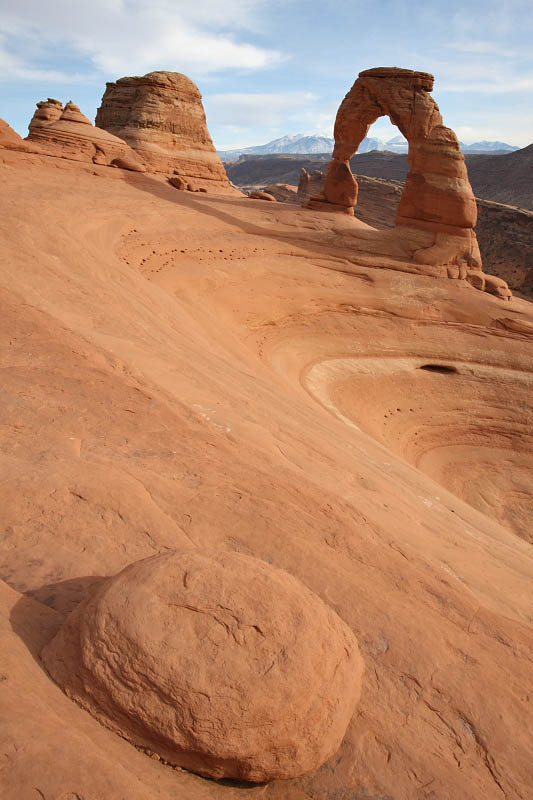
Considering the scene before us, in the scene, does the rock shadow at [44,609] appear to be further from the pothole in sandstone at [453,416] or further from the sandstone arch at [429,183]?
the sandstone arch at [429,183]

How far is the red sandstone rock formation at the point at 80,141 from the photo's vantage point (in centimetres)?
1415

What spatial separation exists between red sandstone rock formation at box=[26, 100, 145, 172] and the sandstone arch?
685 cm

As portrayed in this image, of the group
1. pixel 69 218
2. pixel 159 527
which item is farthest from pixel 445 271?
pixel 159 527

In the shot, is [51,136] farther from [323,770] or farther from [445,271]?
[323,770]

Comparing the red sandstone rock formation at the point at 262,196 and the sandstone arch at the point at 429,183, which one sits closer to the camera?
the sandstone arch at the point at 429,183

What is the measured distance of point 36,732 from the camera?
1.62m

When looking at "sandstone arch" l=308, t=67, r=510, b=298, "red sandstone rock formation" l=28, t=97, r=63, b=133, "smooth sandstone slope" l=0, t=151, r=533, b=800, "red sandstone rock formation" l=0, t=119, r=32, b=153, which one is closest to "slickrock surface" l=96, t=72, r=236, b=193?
"red sandstone rock formation" l=28, t=97, r=63, b=133

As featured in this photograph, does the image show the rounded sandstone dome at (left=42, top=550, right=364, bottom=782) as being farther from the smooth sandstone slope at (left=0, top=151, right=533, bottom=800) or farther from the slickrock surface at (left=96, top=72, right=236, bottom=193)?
the slickrock surface at (left=96, top=72, right=236, bottom=193)

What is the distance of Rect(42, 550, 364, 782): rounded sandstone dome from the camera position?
5.94ft

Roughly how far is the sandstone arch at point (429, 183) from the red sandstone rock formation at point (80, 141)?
22.5ft

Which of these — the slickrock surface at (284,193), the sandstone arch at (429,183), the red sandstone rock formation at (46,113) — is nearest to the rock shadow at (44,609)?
the sandstone arch at (429,183)

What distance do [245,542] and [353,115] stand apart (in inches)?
523

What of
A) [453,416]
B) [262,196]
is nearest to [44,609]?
[453,416]

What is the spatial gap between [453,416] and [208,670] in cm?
971
